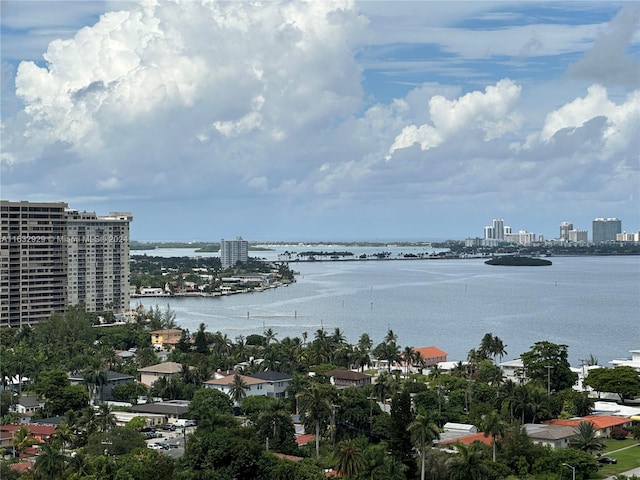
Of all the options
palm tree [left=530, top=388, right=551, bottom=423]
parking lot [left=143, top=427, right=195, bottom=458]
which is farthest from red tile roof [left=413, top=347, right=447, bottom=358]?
parking lot [left=143, top=427, right=195, bottom=458]

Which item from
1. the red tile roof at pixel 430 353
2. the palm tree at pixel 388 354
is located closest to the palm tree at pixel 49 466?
the palm tree at pixel 388 354

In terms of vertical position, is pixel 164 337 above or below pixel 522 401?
below

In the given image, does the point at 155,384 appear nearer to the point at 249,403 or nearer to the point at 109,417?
the point at 249,403

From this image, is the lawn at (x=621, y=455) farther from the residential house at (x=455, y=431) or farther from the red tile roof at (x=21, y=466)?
the red tile roof at (x=21, y=466)

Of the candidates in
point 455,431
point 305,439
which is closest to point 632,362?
point 455,431

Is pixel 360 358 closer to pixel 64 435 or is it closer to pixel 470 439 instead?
pixel 470 439

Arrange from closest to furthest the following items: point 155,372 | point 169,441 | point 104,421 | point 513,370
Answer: point 104,421, point 169,441, point 155,372, point 513,370
